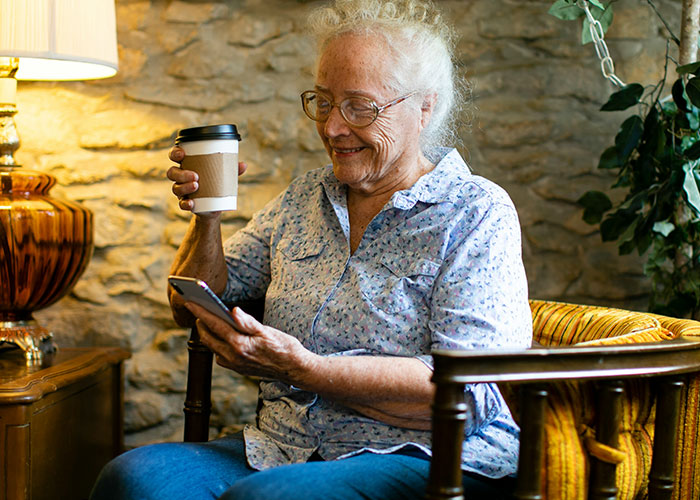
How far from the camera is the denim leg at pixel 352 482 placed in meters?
1.14

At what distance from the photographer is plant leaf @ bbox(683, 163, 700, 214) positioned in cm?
181

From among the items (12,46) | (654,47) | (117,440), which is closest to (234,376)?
(117,440)

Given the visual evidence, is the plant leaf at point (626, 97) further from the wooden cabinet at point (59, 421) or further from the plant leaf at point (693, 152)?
the wooden cabinet at point (59, 421)

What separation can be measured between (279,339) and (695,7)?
1457mm

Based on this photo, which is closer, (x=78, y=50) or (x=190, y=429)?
(x=190, y=429)

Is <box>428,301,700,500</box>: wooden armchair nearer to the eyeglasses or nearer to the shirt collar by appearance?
the shirt collar

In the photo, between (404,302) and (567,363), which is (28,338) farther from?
(567,363)

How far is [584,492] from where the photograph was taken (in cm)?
117

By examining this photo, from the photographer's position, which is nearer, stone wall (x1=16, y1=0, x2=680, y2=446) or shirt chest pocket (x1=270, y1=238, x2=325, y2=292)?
shirt chest pocket (x1=270, y1=238, x2=325, y2=292)

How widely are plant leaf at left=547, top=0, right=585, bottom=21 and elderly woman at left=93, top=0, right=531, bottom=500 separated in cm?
40

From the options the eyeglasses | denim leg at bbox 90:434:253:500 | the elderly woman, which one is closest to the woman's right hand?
the elderly woman

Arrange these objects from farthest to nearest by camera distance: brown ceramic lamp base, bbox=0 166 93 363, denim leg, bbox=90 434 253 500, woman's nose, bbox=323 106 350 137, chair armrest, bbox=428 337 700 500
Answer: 1. brown ceramic lamp base, bbox=0 166 93 363
2. woman's nose, bbox=323 106 350 137
3. denim leg, bbox=90 434 253 500
4. chair armrest, bbox=428 337 700 500

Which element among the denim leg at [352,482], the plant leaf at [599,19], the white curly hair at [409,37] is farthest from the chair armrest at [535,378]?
the plant leaf at [599,19]

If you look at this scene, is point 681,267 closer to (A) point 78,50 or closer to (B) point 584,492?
(B) point 584,492
